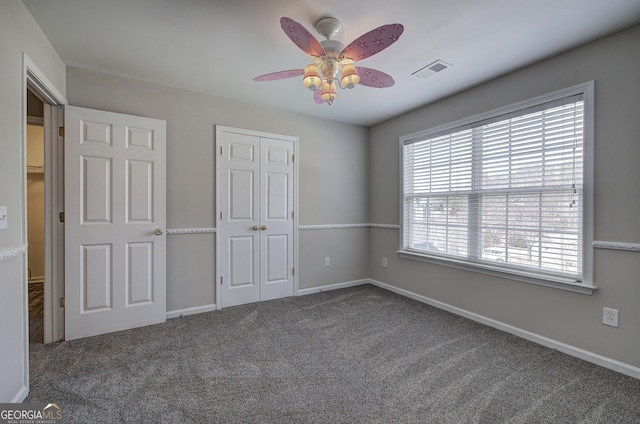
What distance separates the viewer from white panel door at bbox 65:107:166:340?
2506 mm

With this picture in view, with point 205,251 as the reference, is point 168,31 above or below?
above

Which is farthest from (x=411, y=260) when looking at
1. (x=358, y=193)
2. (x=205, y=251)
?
(x=205, y=251)

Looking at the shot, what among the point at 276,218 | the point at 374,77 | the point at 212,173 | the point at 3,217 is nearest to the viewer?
the point at 3,217

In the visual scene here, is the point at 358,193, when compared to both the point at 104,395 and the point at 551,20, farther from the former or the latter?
the point at 104,395

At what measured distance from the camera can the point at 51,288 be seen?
8.10 ft

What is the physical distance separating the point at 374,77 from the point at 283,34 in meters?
0.74

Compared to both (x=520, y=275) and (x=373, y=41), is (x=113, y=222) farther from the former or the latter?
(x=520, y=275)

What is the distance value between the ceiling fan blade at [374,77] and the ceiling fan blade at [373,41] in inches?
7.0

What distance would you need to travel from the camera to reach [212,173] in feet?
10.5

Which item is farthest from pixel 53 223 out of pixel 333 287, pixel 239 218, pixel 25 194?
pixel 333 287

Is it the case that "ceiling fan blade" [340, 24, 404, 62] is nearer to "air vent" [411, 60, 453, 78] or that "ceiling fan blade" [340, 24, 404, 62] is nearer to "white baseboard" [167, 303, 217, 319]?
"air vent" [411, 60, 453, 78]

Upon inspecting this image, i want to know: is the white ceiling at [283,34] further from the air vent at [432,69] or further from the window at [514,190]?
the window at [514,190]

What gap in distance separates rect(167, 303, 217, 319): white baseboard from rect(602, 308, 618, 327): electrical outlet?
3.50 meters

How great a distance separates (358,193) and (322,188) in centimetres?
64
